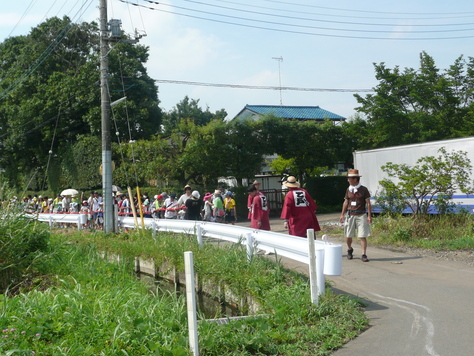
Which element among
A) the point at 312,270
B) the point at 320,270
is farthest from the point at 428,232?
the point at 312,270

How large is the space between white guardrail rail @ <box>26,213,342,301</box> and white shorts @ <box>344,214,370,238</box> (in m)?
2.25

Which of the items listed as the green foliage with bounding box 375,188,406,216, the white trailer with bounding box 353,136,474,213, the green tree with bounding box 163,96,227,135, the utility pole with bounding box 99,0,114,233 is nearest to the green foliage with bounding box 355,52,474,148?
the white trailer with bounding box 353,136,474,213

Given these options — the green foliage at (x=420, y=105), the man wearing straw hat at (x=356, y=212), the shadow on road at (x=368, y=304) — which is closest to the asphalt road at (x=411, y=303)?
the shadow on road at (x=368, y=304)

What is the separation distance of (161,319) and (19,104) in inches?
1342

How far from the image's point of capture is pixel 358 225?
10.2 m

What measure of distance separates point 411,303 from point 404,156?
498 inches

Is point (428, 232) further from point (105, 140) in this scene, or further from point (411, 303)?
point (105, 140)

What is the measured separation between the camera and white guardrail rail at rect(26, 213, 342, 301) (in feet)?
20.8

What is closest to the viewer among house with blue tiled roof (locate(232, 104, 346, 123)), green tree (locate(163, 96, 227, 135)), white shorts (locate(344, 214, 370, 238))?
white shorts (locate(344, 214, 370, 238))

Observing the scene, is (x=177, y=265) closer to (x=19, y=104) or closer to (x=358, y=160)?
(x=358, y=160)

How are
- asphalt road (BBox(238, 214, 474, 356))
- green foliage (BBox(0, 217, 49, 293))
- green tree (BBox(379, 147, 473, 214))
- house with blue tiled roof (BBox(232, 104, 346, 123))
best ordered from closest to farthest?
1. asphalt road (BBox(238, 214, 474, 356))
2. green foliage (BBox(0, 217, 49, 293))
3. green tree (BBox(379, 147, 473, 214))
4. house with blue tiled roof (BBox(232, 104, 346, 123))

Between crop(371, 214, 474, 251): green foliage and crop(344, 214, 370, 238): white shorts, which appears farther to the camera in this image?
crop(371, 214, 474, 251): green foliage

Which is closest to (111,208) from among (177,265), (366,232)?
(177,265)

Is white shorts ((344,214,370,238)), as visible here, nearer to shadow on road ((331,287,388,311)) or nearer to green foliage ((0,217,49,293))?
shadow on road ((331,287,388,311))
